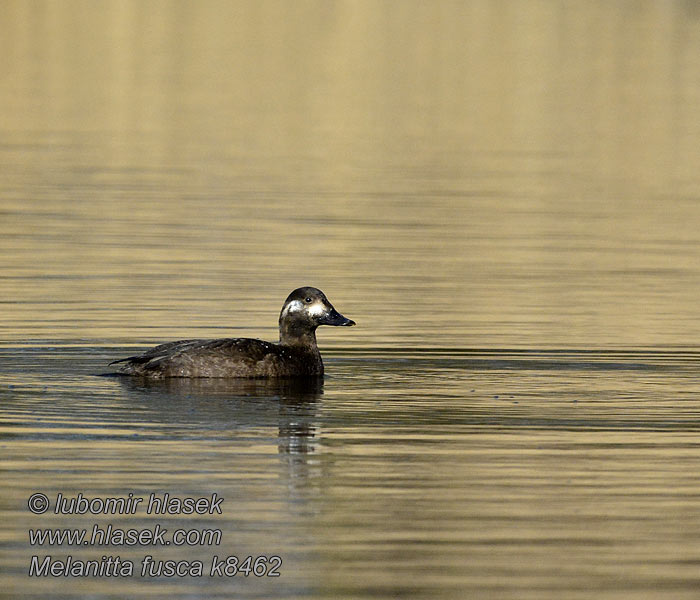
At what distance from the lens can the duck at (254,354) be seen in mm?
16141

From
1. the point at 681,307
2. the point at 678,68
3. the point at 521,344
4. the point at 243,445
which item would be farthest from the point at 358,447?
the point at 678,68

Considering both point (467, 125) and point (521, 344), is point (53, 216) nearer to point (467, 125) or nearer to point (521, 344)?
point (521, 344)

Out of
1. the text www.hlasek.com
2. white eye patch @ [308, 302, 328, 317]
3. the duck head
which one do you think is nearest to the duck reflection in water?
the duck head

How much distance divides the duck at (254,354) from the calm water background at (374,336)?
17.5 inches

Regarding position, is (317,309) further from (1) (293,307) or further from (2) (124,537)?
(2) (124,537)

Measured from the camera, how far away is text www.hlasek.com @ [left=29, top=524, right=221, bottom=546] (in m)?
11.0

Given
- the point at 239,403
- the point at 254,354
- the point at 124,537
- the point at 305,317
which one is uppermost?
the point at 305,317

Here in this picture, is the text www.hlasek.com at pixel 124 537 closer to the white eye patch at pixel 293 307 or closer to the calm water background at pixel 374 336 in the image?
the calm water background at pixel 374 336

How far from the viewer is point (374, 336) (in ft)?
62.3

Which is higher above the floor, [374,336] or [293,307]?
[293,307]

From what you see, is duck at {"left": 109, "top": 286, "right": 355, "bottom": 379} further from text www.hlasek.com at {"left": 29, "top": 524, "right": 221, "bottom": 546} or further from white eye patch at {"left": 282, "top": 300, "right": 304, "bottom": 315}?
text www.hlasek.com at {"left": 29, "top": 524, "right": 221, "bottom": 546}

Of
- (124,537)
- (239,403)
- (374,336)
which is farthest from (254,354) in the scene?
(124,537)

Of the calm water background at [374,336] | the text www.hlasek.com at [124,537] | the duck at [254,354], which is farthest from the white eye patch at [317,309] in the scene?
the text www.hlasek.com at [124,537]

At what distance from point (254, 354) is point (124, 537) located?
542 centimetres
